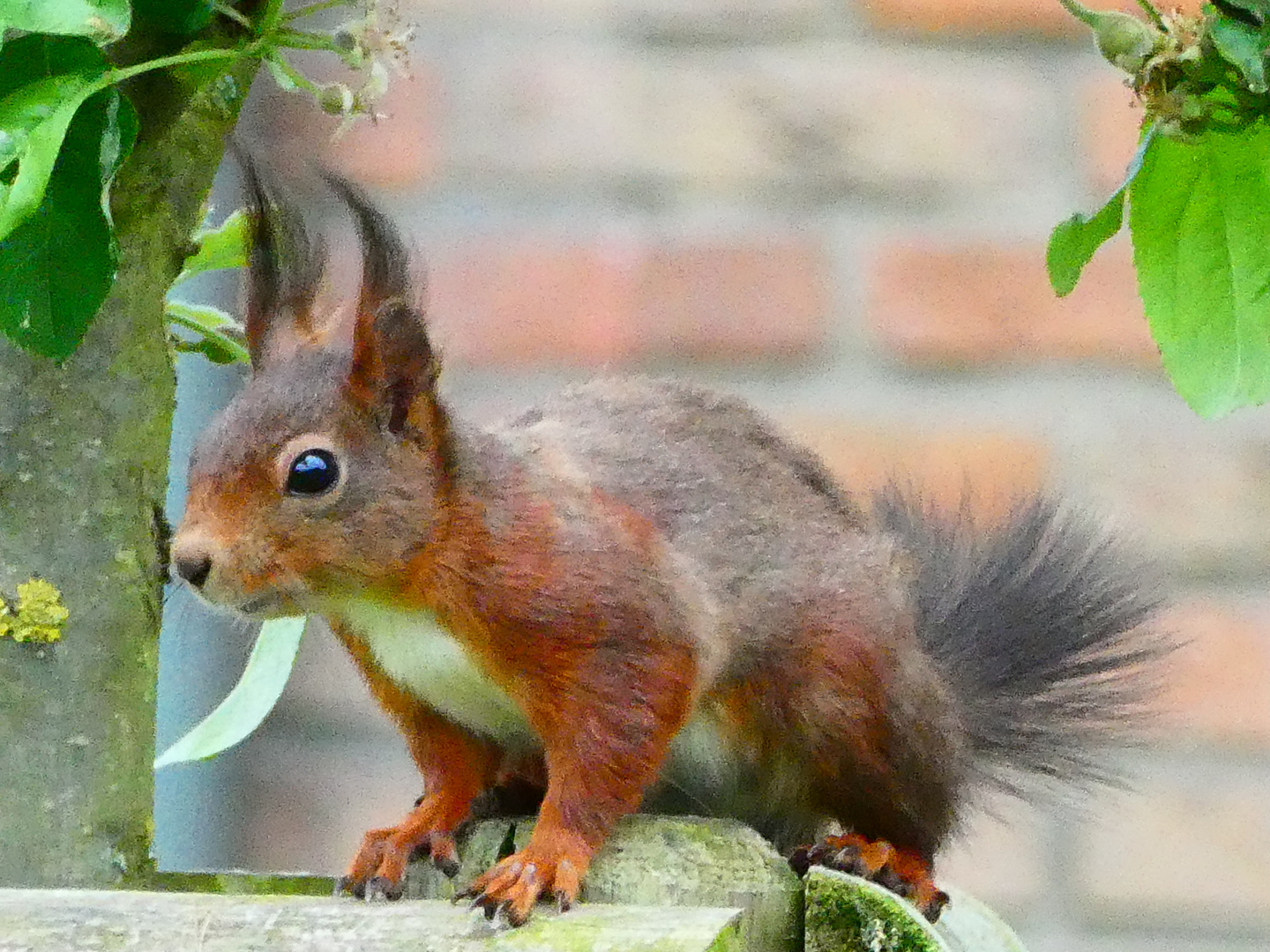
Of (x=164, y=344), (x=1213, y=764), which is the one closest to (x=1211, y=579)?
(x=1213, y=764)

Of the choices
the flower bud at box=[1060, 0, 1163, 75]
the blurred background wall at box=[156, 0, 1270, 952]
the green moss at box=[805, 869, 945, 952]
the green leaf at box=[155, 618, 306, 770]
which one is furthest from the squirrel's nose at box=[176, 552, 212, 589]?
the blurred background wall at box=[156, 0, 1270, 952]

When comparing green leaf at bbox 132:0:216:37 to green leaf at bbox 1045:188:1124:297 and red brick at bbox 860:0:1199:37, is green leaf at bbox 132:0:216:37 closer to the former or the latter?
green leaf at bbox 1045:188:1124:297

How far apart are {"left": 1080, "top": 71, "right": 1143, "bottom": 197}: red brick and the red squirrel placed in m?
0.42

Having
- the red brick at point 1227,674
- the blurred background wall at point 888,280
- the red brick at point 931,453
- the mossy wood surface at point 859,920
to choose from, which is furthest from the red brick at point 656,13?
the mossy wood surface at point 859,920

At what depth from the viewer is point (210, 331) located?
812 millimetres

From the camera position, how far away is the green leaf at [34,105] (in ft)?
1.83

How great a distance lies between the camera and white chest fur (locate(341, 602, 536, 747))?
2.39ft

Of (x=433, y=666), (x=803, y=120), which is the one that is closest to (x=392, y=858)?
(x=433, y=666)

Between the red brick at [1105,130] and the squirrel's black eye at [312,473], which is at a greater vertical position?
the red brick at [1105,130]

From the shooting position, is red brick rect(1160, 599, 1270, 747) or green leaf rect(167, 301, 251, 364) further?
red brick rect(1160, 599, 1270, 747)

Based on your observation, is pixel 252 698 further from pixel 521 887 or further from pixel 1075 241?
pixel 1075 241

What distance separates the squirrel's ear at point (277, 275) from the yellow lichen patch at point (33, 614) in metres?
0.11

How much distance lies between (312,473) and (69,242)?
12cm

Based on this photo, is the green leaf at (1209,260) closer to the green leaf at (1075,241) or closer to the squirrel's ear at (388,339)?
the green leaf at (1075,241)
